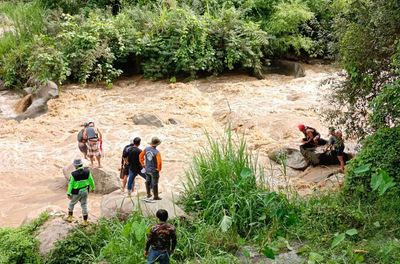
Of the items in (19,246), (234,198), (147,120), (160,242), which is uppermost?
(160,242)

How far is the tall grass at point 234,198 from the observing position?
275 inches

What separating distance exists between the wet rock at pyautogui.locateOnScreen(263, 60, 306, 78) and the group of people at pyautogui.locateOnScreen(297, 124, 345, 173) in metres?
8.05

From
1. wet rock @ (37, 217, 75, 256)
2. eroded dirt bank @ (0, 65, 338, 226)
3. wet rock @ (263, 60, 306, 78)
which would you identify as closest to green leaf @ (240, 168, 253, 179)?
wet rock @ (37, 217, 75, 256)

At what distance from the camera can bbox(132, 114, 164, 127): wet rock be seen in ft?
46.3

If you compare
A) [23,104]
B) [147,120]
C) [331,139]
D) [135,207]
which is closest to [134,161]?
[135,207]

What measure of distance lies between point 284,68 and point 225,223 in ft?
45.0

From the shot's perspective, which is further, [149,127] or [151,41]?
[151,41]

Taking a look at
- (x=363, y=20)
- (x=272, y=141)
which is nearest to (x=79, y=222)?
(x=363, y=20)

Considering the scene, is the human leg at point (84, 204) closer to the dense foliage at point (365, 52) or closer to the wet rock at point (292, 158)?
the dense foliage at point (365, 52)

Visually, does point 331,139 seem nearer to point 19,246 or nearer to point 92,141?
point 92,141

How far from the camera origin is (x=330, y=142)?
392 inches

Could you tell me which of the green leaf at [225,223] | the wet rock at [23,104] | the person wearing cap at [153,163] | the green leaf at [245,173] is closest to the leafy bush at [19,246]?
the person wearing cap at [153,163]

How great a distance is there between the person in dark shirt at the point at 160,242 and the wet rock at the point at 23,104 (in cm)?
1104

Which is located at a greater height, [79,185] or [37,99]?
[79,185]
